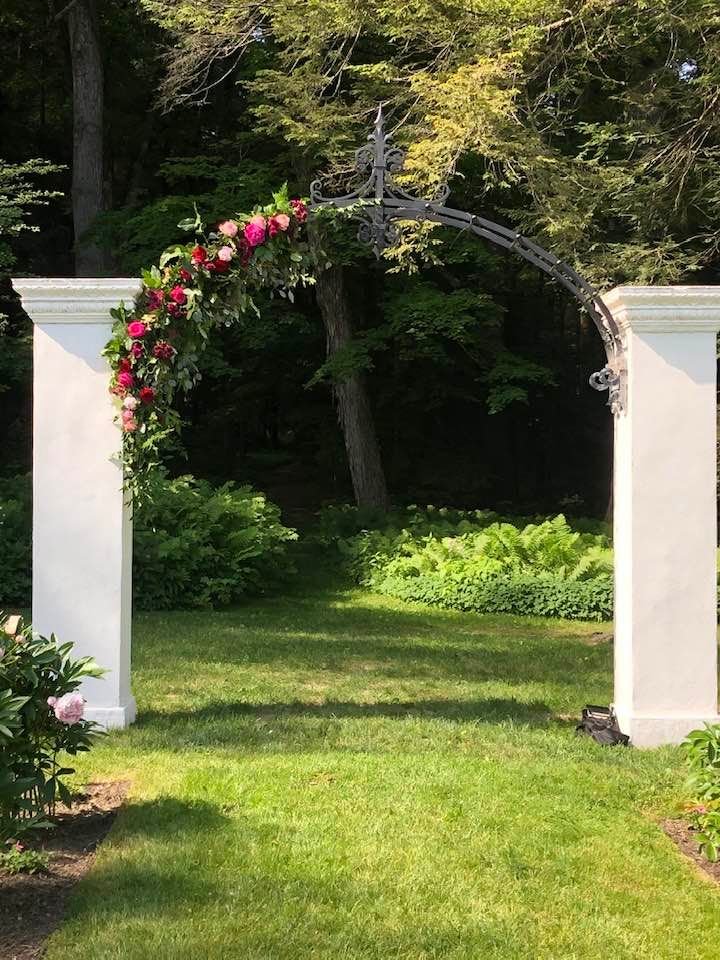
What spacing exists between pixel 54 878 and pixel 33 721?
575 mm

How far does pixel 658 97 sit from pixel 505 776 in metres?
9.28

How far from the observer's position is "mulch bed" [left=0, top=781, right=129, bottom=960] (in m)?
3.12

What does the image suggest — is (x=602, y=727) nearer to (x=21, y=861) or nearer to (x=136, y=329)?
(x=21, y=861)

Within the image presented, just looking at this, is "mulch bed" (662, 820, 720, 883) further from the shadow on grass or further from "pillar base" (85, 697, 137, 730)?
"pillar base" (85, 697, 137, 730)

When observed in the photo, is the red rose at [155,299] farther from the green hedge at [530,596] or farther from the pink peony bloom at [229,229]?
the green hedge at [530,596]

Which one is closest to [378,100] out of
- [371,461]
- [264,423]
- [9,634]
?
[371,461]

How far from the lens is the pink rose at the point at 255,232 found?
5.55 m

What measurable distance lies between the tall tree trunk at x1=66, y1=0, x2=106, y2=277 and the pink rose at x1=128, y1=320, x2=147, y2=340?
11.2 metres

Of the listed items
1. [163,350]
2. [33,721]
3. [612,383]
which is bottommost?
[33,721]

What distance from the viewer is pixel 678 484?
543 cm

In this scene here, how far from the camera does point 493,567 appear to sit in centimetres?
1145

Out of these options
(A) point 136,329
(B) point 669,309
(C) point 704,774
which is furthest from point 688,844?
(A) point 136,329

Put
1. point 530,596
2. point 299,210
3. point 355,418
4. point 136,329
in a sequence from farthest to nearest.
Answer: point 355,418 < point 530,596 < point 299,210 < point 136,329

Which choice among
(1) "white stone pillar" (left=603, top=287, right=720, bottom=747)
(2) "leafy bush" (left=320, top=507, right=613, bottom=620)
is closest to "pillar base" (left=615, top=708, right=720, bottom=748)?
(1) "white stone pillar" (left=603, top=287, right=720, bottom=747)
